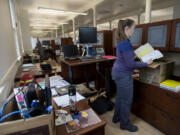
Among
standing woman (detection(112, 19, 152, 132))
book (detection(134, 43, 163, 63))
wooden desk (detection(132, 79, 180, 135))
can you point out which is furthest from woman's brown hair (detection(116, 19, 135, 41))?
wooden desk (detection(132, 79, 180, 135))

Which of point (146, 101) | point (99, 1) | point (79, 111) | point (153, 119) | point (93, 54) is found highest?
point (99, 1)

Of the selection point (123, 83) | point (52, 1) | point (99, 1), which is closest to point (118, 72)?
point (123, 83)

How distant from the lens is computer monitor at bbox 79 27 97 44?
2132mm

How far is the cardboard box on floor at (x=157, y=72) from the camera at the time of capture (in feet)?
4.94

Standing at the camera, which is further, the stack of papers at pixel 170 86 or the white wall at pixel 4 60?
the stack of papers at pixel 170 86

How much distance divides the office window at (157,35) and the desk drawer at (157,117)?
94 centimetres

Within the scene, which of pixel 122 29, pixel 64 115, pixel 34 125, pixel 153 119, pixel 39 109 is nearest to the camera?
pixel 34 125

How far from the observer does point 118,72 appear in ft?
4.89

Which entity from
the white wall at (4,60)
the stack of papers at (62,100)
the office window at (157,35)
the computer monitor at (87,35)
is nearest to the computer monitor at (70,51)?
the computer monitor at (87,35)

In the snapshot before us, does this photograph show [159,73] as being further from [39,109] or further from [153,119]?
[39,109]

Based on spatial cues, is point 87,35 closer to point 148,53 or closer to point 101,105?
point 148,53

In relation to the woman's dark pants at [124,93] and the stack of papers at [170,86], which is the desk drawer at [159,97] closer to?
the stack of papers at [170,86]

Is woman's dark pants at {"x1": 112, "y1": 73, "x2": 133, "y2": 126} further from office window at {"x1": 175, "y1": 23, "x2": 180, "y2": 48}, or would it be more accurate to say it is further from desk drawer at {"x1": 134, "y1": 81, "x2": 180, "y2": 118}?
office window at {"x1": 175, "y1": 23, "x2": 180, "y2": 48}

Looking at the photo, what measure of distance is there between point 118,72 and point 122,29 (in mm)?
548
